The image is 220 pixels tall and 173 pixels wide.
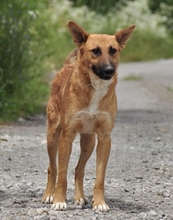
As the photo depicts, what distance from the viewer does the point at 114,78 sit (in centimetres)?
661

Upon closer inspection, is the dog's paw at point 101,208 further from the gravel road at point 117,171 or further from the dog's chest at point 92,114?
the dog's chest at point 92,114

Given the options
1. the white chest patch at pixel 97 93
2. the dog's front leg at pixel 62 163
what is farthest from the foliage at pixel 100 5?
the dog's front leg at pixel 62 163

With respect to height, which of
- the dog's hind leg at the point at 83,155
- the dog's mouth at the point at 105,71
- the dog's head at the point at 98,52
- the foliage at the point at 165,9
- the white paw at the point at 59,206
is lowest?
the foliage at the point at 165,9

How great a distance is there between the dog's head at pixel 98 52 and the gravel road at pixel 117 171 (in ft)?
3.61

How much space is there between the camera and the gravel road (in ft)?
20.9

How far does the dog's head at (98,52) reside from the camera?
20.9ft

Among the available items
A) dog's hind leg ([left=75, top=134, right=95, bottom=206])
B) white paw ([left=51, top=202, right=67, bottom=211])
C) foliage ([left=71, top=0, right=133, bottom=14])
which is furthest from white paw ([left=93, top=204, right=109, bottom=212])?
foliage ([left=71, top=0, right=133, bottom=14])

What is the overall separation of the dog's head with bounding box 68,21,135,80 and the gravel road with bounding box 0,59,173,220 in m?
1.10

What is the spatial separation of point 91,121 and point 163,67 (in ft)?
69.5

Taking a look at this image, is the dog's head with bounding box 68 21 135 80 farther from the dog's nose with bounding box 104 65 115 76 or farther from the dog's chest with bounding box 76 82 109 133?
the dog's chest with bounding box 76 82 109 133

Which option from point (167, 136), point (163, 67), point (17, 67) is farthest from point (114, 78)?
point (163, 67)

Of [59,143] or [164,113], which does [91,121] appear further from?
[164,113]

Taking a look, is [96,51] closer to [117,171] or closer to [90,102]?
[90,102]

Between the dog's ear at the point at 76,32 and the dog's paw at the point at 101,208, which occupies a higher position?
the dog's ear at the point at 76,32
